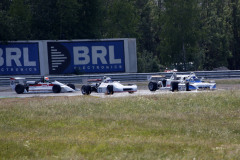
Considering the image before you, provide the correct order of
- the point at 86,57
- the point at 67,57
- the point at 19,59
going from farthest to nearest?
the point at 86,57 → the point at 67,57 → the point at 19,59

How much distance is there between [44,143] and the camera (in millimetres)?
10703

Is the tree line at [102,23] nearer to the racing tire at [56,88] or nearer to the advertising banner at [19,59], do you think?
the advertising banner at [19,59]

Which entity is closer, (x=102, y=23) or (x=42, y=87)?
(x=42, y=87)

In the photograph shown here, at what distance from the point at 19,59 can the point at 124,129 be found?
25.3 m

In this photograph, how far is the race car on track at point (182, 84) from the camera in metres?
25.1

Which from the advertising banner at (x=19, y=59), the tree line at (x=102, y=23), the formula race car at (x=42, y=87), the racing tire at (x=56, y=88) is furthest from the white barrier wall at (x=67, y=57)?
the racing tire at (x=56, y=88)

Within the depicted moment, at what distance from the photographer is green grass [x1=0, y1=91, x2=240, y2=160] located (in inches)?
384

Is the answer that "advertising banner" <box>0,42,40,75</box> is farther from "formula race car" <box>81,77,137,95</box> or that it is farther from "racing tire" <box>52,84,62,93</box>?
"formula race car" <box>81,77,137,95</box>

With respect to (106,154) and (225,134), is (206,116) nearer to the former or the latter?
(225,134)

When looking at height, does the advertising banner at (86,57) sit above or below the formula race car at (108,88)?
above

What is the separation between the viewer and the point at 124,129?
1267 cm

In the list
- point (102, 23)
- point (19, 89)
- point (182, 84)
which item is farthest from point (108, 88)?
point (102, 23)

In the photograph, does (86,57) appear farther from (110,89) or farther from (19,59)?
(110,89)

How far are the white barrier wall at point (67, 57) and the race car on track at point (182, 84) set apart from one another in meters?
10.9
